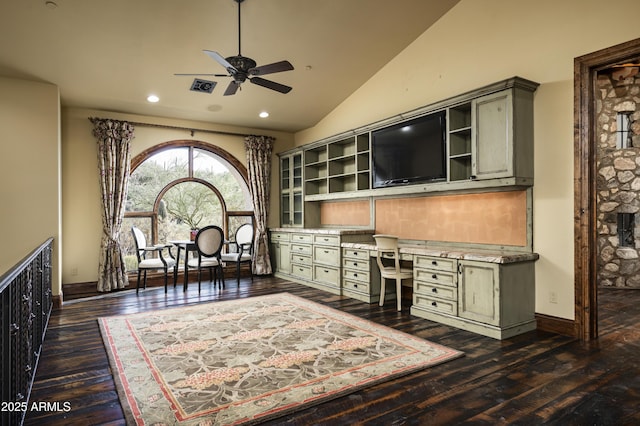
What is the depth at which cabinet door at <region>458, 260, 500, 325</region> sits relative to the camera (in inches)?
142

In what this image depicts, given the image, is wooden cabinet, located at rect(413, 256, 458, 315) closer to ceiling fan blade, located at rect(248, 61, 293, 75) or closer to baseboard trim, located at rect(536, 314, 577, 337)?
baseboard trim, located at rect(536, 314, 577, 337)

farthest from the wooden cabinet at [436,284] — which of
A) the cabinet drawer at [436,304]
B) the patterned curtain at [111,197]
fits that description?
the patterned curtain at [111,197]

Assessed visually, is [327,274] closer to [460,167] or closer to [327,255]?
[327,255]

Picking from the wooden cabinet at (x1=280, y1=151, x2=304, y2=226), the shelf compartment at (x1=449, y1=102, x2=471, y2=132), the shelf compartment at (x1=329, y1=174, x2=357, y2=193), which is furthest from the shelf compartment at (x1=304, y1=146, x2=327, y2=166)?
the shelf compartment at (x1=449, y1=102, x2=471, y2=132)

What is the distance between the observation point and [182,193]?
6992mm

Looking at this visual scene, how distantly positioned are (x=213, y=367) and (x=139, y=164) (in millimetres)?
4563

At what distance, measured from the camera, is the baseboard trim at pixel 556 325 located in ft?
11.8

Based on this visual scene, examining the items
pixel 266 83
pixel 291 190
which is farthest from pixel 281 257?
pixel 266 83

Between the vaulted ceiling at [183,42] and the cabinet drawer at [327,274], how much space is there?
280cm

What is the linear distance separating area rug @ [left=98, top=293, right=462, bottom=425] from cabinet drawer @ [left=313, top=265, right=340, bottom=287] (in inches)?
42.0

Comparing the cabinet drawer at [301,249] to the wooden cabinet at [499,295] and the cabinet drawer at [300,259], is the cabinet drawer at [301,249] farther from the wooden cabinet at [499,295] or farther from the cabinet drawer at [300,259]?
the wooden cabinet at [499,295]

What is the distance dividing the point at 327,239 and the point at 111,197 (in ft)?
11.1

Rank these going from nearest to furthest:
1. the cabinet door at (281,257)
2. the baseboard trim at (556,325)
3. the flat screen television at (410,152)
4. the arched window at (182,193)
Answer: the baseboard trim at (556,325) → the flat screen television at (410,152) → the arched window at (182,193) → the cabinet door at (281,257)

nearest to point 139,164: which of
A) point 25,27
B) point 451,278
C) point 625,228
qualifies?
point 25,27
